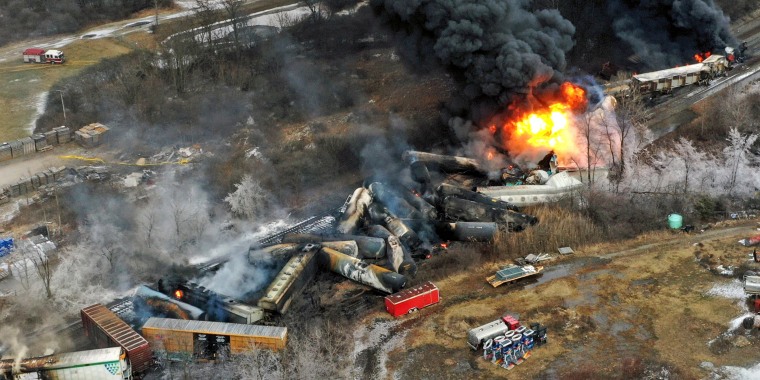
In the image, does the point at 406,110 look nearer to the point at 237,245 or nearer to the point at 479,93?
the point at 479,93

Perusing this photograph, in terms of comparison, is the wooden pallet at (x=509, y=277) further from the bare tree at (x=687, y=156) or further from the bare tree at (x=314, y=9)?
the bare tree at (x=314, y=9)

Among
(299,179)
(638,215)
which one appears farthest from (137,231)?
(638,215)

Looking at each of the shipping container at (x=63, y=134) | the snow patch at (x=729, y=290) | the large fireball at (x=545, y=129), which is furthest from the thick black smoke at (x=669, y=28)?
the shipping container at (x=63, y=134)

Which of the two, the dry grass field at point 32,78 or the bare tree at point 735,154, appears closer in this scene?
the bare tree at point 735,154

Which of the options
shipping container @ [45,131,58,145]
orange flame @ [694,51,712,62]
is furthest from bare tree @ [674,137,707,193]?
shipping container @ [45,131,58,145]

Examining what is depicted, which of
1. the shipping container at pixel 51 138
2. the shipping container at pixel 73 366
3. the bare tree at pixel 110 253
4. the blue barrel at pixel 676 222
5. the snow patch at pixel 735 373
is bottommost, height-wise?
the snow patch at pixel 735 373

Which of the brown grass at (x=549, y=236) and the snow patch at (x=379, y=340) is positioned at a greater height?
the brown grass at (x=549, y=236)

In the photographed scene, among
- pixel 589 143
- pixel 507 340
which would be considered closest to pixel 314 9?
pixel 589 143

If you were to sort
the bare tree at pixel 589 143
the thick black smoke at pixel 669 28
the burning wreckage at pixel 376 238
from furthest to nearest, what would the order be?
the thick black smoke at pixel 669 28
the bare tree at pixel 589 143
the burning wreckage at pixel 376 238
